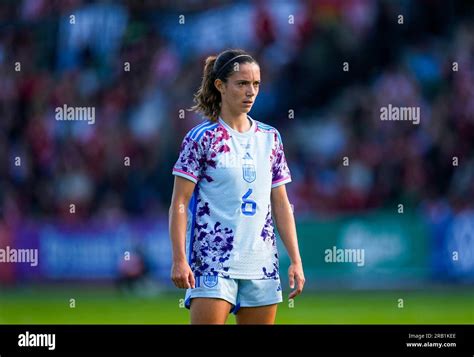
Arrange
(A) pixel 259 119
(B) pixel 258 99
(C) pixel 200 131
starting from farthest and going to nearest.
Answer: (B) pixel 258 99, (A) pixel 259 119, (C) pixel 200 131

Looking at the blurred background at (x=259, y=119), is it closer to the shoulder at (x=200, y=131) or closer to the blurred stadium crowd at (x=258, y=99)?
the blurred stadium crowd at (x=258, y=99)

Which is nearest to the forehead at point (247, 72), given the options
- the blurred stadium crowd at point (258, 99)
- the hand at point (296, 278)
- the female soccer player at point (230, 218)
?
the female soccer player at point (230, 218)

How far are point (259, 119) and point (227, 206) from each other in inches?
367

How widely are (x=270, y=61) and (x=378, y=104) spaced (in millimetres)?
1637

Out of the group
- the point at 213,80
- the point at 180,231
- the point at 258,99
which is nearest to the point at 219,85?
the point at 213,80

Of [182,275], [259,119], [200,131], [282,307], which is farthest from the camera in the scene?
[259,119]

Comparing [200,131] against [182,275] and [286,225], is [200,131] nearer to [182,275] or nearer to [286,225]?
[286,225]

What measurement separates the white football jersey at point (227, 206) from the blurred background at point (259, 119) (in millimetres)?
6832

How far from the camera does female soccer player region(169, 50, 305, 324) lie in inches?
235

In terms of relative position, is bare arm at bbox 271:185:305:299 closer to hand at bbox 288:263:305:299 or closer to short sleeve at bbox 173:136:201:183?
hand at bbox 288:263:305:299

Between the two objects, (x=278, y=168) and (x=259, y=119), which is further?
(x=259, y=119)

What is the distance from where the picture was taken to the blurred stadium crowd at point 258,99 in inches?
588

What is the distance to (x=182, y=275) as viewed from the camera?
5.80m
